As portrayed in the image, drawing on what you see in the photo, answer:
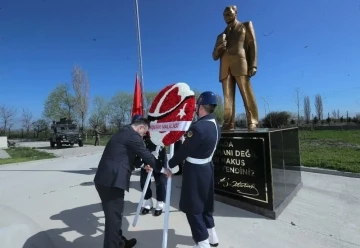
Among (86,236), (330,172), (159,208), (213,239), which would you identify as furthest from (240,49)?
(330,172)

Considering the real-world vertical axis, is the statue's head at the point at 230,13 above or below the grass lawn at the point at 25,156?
above

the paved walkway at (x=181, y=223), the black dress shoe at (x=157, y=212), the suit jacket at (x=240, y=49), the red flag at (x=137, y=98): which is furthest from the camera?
→ the red flag at (x=137, y=98)

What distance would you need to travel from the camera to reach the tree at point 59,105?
3944 cm

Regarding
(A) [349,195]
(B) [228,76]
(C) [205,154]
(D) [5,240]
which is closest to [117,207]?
(C) [205,154]

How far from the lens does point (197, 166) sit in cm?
272

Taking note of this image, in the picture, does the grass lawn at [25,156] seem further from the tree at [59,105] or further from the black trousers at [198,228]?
the tree at [59,105]

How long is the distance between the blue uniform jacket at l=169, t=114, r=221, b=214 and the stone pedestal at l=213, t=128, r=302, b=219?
125cm

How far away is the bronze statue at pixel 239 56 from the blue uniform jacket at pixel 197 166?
2166 millimetres

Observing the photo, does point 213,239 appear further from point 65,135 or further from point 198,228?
point 65,135

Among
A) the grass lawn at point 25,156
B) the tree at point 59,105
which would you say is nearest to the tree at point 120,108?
the tree at point 59,105

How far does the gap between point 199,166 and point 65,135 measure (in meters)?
21.1

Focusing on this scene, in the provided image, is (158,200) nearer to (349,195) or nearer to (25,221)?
(25,221)

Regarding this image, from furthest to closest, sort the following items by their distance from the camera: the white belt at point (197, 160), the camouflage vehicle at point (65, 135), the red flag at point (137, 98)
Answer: the camouflage vehicle at point (65, 135) < the red flag at point (137, 98) < the white belt at point (197, 160)

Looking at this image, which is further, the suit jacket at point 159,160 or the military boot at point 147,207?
the military boot at point 147,207
